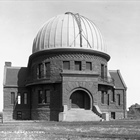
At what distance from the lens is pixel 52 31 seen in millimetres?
34812

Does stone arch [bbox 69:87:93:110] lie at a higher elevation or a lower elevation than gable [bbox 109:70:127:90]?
lower

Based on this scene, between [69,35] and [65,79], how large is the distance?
623 cm

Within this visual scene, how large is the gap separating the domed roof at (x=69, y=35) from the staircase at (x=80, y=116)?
798cm

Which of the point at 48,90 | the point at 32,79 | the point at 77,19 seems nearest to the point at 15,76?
the point at 32,79

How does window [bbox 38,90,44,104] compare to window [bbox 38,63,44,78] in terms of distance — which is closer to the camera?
window [bbox 38,90,44,104]

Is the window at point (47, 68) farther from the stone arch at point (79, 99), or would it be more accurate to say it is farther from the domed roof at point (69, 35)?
the stone arch at point (79, 99)

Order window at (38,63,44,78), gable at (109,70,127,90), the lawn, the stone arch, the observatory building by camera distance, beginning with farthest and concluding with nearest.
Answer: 1. gable at (109,70,127,90)
2. window at (38,63,44,78)
3. the stone arch
4. the observatory building
5. the lawn

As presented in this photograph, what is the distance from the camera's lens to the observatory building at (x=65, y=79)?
3045 cm

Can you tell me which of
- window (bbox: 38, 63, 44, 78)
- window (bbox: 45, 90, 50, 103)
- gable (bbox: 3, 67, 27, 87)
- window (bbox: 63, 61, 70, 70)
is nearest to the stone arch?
window (bbox: 45, 90, 50, 103)

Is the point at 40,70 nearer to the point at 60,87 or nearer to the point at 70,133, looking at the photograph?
the point at 60,87

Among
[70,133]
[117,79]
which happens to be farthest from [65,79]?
[70,133]

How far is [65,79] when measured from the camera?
3042cm

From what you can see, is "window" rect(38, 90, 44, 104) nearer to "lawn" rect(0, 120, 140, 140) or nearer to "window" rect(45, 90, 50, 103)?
"window" rect(45, 90, 50, 103)

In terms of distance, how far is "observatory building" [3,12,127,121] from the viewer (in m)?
30.5
